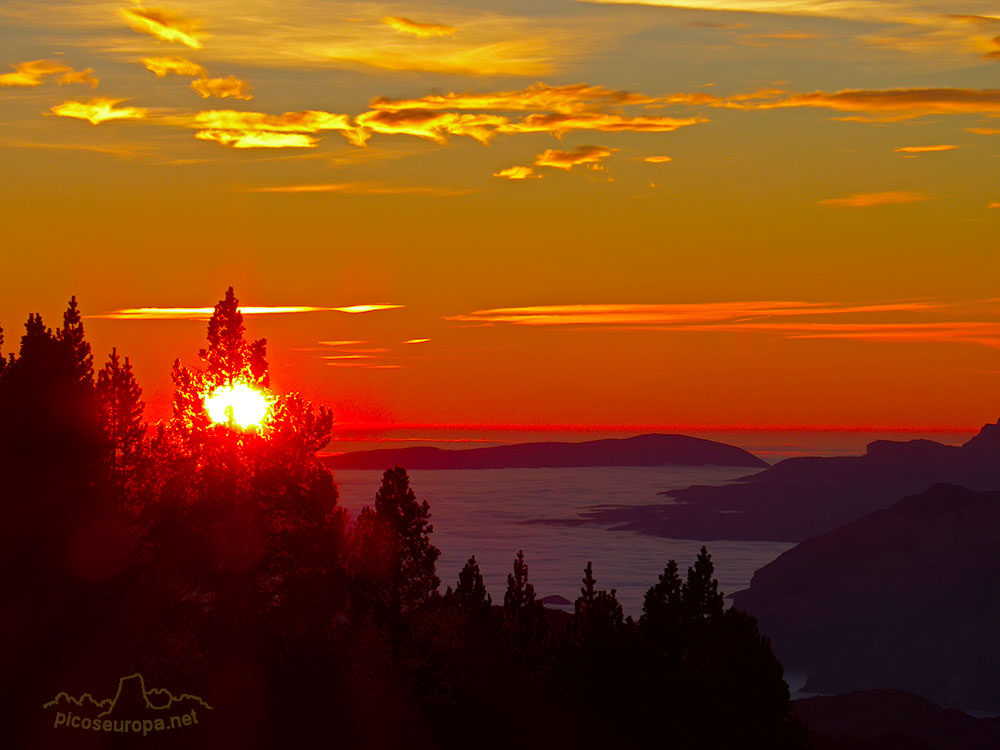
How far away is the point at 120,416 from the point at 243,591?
6.53 metres

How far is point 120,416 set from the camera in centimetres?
3919

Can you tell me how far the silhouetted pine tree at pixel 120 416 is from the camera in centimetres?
3800

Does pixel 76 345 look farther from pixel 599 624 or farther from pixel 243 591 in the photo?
pixel 599 624

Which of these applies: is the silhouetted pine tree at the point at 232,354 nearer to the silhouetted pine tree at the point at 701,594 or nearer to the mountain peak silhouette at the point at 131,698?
the mountain peak silhouette at the point at 131,698

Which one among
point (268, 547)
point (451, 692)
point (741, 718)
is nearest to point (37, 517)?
point (268, 547)

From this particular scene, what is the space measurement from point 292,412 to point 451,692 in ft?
44.6

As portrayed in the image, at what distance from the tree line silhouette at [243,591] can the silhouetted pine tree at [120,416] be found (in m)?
0.07

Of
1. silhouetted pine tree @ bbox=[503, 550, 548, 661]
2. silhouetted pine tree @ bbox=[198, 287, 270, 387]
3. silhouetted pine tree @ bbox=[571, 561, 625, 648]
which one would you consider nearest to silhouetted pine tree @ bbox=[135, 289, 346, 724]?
silhouetted pine tree @ bbox=[198, 287, 270, 387]

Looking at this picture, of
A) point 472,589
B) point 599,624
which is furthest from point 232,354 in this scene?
point 472,589

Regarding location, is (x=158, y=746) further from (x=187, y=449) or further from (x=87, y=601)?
(x=187, y=449)

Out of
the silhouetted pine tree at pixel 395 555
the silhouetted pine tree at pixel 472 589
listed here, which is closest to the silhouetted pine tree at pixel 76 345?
the silhouetted pine tree at pixel 395 555

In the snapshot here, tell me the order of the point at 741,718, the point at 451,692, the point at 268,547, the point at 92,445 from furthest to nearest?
the point at 741,718 < the point at 451,692 < the point at 268,547 < the point at 92,445

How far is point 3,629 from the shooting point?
33.8 metres

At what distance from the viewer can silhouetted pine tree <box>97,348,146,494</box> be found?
125 ft
